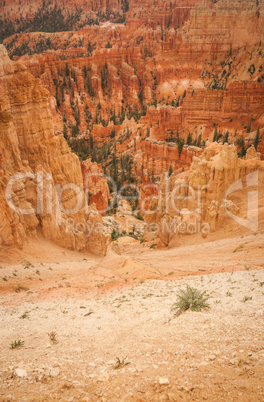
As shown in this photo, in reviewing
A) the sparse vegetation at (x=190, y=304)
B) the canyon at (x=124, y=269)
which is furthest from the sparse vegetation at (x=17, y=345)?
the sparse vegetation at (x=190, y=304)

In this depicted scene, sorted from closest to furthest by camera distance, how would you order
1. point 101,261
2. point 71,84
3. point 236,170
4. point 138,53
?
1. point 101,261
2. point 236,170
3. point 71,84
4. point 138,53

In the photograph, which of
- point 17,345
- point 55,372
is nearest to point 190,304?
point 55,372

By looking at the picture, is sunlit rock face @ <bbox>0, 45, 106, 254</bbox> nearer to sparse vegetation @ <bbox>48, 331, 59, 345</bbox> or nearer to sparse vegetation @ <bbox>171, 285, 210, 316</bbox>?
sparse vegetation @ <bbox>48, 331, 59, 345</bbox>

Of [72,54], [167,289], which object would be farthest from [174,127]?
[72,54]

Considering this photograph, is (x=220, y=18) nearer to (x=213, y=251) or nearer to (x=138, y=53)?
(x=138, y=53)

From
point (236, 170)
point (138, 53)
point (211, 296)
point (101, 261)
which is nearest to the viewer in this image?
point (211, 296)

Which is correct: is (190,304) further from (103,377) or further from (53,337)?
(53,337)

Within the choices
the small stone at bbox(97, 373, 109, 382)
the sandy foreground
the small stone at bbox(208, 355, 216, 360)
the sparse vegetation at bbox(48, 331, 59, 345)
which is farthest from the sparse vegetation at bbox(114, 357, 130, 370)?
the sparse vegetation at bbox(48, 331, 59, 345)

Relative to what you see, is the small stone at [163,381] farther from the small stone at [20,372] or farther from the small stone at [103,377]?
the small stone at [20,372]
